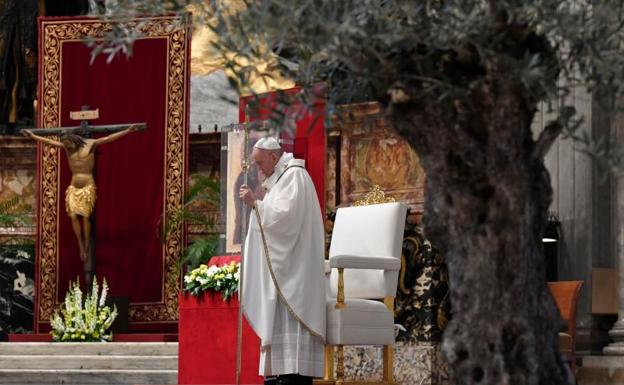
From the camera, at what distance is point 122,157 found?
496 inches

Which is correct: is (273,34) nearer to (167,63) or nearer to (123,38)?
(123,38)

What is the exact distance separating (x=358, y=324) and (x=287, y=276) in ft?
1.59

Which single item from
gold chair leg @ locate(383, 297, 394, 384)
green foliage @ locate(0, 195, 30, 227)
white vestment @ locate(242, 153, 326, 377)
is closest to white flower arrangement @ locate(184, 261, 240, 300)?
white vestment @ locate(242, 153, 326, 377)

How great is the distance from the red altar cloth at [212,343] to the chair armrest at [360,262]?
910mm

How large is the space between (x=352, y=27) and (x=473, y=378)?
3.96ft

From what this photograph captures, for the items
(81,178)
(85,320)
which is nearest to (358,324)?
(85,320)

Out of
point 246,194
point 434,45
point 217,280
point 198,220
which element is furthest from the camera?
point 198,220

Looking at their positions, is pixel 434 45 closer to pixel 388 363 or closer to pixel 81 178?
pixel 388 363

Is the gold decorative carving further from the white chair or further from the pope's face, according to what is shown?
the pope's face

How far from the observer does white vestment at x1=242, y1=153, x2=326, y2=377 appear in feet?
25.8

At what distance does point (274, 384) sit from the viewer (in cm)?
793

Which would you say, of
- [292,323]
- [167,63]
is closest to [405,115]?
[292,323]

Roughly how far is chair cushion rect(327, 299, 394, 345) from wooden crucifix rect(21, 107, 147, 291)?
4.44m

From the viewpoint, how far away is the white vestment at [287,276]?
25.8 feet
